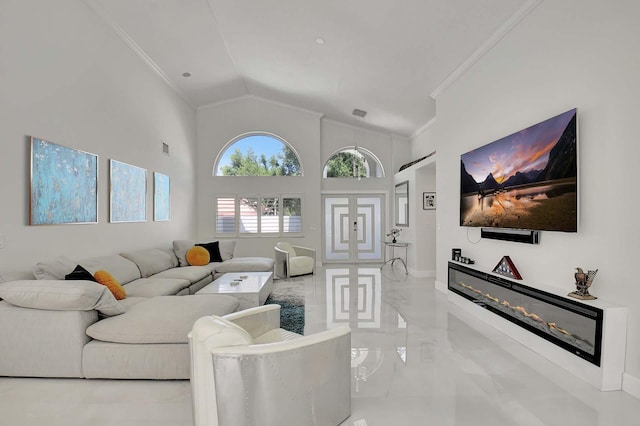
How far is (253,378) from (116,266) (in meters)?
3.42

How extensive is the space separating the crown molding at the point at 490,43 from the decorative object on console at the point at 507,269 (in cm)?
246

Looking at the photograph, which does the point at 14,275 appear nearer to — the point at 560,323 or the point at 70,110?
the point at 70,110

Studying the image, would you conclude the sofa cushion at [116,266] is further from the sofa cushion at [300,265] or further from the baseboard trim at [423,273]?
the baseboard trim at [423,273]

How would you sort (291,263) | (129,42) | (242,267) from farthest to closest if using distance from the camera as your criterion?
(291,263) < (242,267) < (129,42)

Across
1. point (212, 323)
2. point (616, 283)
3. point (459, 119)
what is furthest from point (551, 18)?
point (212, 323)

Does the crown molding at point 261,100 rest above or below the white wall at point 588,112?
above

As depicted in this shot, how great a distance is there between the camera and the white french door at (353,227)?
9.02 meters

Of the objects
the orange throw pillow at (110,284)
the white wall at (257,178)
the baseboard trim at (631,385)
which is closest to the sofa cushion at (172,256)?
the white wall at (257,178)

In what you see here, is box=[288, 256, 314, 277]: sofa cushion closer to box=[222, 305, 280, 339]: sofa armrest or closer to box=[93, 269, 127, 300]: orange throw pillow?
box=[93, 269, 127, 300]: orange throw pillow

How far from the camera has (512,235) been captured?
3.71 m

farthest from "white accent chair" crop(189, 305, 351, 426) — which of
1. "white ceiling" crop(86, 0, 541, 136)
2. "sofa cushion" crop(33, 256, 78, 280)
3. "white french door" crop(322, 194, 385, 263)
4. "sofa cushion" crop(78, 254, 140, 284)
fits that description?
"white french door" crop(322, 194, 385, 263)

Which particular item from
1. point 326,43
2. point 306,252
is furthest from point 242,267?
point 326,43

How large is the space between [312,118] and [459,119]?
4466 mm

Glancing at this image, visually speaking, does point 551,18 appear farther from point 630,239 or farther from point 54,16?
point 54,16
